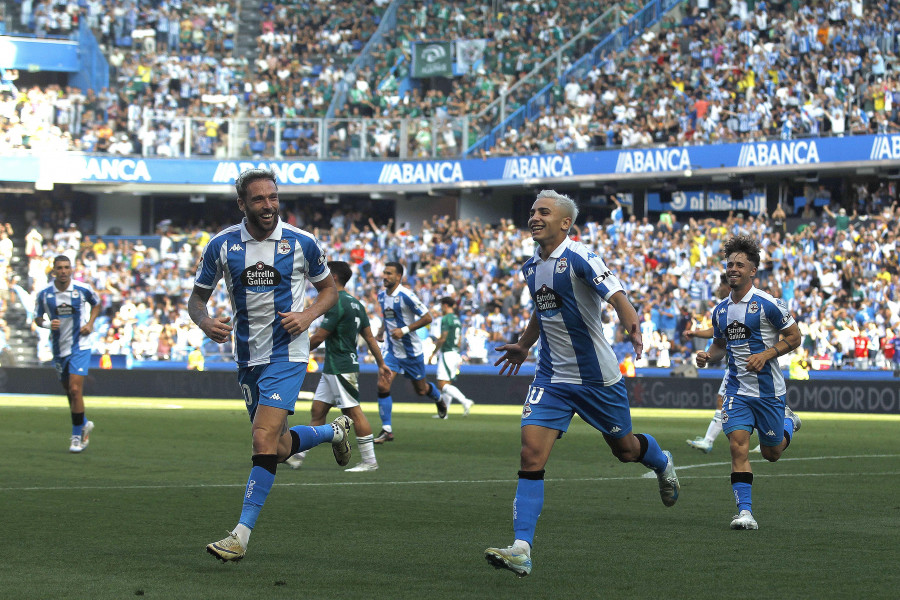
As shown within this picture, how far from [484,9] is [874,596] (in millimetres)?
41052

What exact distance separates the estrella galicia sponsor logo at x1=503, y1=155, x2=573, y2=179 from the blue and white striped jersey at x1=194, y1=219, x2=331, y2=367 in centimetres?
3198

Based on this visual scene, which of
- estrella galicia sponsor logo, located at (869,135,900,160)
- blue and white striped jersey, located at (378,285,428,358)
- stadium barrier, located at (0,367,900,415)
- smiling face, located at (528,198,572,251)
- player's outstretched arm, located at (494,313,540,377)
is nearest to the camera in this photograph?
smiling face, located at (528,198,572,251)

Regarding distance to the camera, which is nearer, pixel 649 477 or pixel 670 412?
pixel 649 477

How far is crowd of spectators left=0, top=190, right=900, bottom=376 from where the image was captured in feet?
105

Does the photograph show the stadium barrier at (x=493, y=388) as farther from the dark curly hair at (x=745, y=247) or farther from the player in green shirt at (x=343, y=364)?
the dark curly hair at (x=745, y=247)

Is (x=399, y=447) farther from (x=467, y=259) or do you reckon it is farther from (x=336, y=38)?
(x=336, y=38)

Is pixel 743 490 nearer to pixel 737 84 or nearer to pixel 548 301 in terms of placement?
pixel 548 301

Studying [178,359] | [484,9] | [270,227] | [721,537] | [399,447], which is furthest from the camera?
[484,9]

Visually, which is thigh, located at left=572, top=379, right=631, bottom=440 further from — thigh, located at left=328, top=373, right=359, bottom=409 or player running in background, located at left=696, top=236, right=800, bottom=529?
thigh, located at left=328, top=373, right=359, bottom=409

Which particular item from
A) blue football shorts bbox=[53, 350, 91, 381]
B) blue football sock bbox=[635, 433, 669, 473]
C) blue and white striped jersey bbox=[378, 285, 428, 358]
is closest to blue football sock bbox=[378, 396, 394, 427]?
blue and white striped jersey bbox=[378, 285, 428, 358]

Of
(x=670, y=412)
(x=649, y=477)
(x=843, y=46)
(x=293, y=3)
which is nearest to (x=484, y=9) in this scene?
(x=293, y=3)

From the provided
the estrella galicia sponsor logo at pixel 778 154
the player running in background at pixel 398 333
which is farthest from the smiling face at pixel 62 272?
the estrella galicia sponsor logo at pixel 778 154

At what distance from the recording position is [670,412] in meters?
28.2

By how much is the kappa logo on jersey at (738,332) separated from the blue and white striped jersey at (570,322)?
2.75 m
